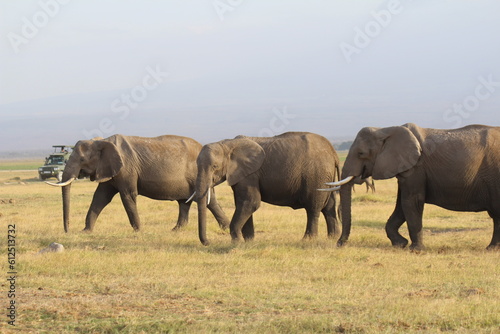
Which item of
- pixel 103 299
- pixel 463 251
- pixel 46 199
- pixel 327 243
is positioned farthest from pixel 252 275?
pixel 46 199

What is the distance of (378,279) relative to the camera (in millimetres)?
12141

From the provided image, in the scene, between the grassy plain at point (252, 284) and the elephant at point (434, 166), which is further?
the elephant at point (434, 166)

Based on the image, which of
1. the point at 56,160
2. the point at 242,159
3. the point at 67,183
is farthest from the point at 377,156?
the point at 56,160

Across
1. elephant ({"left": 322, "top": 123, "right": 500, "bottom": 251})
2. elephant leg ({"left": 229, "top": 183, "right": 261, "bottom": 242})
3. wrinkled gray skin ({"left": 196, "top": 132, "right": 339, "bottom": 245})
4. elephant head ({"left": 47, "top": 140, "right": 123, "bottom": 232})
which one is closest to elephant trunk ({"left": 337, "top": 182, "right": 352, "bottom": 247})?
elephant ({"left": 322, "top": 123, "right": 500, "bottom": 251})

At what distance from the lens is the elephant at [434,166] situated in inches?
601

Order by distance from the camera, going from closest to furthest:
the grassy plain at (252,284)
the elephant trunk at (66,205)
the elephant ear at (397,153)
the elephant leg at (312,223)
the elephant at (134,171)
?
1. the grassy plain at (252,284)
2. the elephant ear at (397,153)
3. the elephant leg at (312,223)
4. the elephant trunk at (66,205)
5. the elephant at (134,171)

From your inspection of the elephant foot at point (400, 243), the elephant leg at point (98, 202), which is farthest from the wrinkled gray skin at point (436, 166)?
the elephant leg at point (98, 202)

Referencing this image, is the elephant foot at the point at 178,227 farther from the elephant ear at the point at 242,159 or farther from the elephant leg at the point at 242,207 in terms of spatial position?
the elephant ear at the point at 242,159

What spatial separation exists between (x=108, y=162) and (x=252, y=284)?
8.79 metres

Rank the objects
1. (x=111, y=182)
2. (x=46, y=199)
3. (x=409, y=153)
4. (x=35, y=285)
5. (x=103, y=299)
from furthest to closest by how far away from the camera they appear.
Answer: (x=46, y=199)
(x=111, y=182)
(x=409, y=153)
(x=35, y=285)
(x=103, y=299)

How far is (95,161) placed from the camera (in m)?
19.6

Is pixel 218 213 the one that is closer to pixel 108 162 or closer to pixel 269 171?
pixel 108 162

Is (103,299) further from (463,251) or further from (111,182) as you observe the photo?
(111,182)

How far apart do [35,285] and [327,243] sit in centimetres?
653
